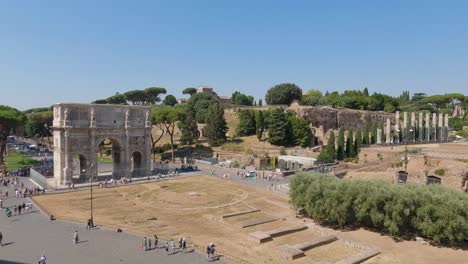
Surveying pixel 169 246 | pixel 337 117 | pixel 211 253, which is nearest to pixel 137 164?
pixel 169 246

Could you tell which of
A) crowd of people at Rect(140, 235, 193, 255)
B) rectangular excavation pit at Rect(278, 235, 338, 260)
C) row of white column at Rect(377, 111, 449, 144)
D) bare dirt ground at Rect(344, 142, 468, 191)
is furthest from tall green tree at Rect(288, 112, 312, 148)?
crowd of people at Rect(140, 235, 193, 255)

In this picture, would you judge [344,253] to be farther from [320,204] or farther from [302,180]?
[302,180]

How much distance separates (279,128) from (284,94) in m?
33.8

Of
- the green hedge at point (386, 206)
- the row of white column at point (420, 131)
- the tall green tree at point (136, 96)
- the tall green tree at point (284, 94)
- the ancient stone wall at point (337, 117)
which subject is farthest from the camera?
the tall green tree at point (136, 96)

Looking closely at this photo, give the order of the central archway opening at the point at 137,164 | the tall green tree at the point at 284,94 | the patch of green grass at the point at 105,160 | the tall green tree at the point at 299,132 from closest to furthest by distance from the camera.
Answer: the central archway opening at the point at 137,164
the patch of green grass at the point at 105,160
the tall green tree at the point at 299,132
the tall green tree at the point at 284,94

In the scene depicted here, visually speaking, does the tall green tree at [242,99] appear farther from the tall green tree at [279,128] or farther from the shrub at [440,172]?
the shrub at [440,172]

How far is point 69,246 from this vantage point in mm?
24125

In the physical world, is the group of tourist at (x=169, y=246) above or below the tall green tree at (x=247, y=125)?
below

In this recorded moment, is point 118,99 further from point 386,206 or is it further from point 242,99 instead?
point 386,206

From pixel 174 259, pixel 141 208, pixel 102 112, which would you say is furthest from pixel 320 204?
pixel 102 112

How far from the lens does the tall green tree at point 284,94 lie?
344 ft

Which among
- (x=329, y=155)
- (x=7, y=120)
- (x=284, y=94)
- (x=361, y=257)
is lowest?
(x=361, y=257)

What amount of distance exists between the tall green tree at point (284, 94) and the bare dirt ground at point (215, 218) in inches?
2418

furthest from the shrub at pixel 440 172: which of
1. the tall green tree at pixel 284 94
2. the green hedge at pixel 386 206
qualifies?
the tall green tree at pixel 284 94
